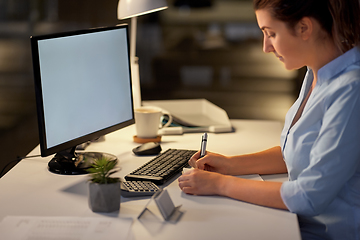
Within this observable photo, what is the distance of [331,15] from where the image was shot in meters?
0.97

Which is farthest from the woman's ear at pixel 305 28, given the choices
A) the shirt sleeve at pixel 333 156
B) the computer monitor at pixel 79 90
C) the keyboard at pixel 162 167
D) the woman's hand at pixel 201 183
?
the computer monitor at pixel 79 90

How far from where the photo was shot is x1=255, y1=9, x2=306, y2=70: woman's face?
1020mm

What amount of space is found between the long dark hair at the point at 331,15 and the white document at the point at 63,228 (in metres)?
0.60

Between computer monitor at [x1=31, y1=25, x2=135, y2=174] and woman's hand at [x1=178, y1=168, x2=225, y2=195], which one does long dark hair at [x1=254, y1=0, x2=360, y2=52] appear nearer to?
woman's hand at [x1=178, y1=168, x2=225, y2=195]

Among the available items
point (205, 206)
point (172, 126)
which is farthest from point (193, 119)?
Result: point (205, 206)

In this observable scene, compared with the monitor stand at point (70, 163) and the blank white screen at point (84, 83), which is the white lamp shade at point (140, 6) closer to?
the blank white screen at point (84, 83)

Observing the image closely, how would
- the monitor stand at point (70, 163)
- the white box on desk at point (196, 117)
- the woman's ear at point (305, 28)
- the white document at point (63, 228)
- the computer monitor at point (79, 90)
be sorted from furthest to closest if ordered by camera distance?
the white box on desk at point (196, 117) < the monitor stand at point (70, 163) < the computer monitor at point (79, 90) < the woman's ear at point (305, 28) < the white document at point (63, 228)

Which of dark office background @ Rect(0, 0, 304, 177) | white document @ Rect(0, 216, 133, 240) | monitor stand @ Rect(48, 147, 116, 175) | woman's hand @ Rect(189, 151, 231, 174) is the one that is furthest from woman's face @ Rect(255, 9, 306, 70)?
dark office background @ Rect(0, 0, 304, 177)

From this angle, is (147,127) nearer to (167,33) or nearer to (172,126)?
(172,126)

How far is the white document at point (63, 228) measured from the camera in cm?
86

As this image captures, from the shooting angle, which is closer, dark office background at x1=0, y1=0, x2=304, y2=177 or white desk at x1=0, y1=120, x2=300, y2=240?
white desk at x1=0, y1=120, x2=300, y2=240

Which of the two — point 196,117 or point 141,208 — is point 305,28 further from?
point 196,117

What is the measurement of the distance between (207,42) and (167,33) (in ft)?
1.05

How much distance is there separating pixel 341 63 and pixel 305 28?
12 centimetres
